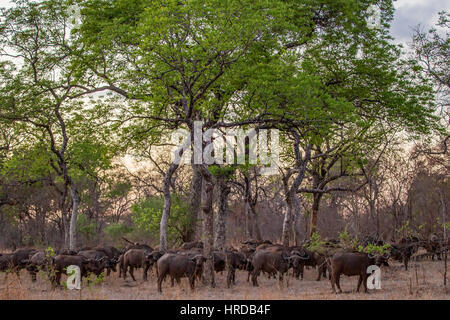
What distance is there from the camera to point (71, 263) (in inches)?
613

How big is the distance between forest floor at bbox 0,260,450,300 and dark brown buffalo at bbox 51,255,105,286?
0.33 metres

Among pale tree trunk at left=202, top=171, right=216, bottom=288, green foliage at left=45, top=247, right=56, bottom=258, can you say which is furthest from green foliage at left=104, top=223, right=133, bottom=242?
pale tree trunk at left=202, top=171, right=216, bottom=288

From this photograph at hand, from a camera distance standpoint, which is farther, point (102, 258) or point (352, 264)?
point (102, 258)

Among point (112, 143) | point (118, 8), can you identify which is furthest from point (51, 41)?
point (112, 143)

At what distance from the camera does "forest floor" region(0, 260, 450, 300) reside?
42.5 feet

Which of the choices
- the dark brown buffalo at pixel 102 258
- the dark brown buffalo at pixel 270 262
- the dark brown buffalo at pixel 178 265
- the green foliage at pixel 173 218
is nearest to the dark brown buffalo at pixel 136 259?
the dark brown buffalo at pixel 102 258

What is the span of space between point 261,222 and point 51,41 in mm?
34583

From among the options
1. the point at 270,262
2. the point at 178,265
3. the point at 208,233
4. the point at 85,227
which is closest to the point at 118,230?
the point at 85,227

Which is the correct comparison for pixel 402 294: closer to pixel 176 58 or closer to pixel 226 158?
pixel 176 58

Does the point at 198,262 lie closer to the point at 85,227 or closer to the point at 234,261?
the point at 234,261

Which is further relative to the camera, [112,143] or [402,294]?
[112,143]

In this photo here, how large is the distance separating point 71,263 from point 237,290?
5.36 meters

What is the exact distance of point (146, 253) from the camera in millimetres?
17828

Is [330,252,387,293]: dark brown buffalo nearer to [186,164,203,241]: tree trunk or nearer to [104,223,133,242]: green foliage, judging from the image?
[186,164,203,241]: tree trunk
